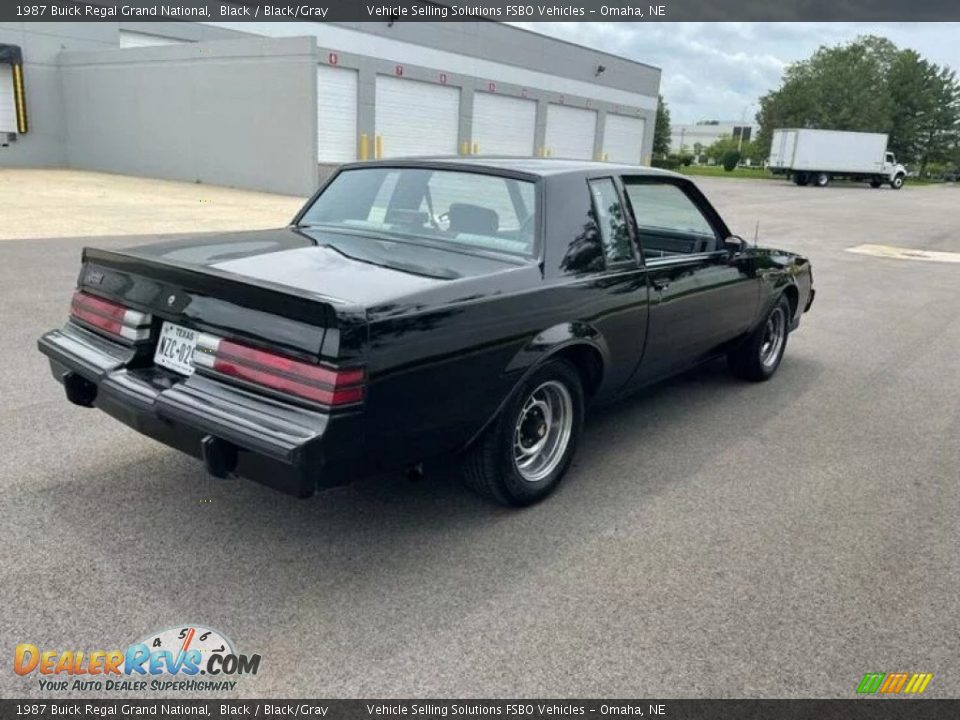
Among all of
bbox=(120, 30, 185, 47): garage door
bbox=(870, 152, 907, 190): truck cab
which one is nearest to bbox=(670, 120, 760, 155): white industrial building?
bbox=(870, 152, 907, 190): truck cab

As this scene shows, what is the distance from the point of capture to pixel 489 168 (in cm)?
389

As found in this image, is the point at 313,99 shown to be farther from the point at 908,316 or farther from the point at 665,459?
the point at 665,459

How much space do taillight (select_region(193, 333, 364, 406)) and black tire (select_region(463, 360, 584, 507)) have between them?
0.83 metres

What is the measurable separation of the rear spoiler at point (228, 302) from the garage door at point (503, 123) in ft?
91.1

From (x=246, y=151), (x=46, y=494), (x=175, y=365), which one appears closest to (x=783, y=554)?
(x=175, y=365)

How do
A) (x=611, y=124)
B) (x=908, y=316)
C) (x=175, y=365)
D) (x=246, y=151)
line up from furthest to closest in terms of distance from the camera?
(x=611, y=124)
(x=246, y=151)
(x=908, y=316)
(x=175, y=365)

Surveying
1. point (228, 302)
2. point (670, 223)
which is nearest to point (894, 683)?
point (228, 302)

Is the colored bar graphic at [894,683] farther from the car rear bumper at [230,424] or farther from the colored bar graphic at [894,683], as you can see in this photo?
the car rear bumper at [230,424]

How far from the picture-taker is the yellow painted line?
47.0 ft

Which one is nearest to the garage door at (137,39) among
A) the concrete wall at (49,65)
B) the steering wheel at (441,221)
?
the concrete wall at (49,65)

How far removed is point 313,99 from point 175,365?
19.7 metres

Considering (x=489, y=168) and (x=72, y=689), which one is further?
(x=489, y=168)

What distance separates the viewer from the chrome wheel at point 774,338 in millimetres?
5797

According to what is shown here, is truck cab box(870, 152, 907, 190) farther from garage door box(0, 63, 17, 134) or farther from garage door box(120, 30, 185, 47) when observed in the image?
garage door box(0, 63, 17, 134)
